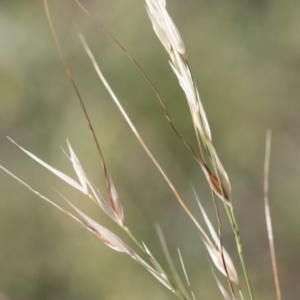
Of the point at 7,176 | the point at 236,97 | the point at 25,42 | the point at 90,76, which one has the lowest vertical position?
the point at 236,97

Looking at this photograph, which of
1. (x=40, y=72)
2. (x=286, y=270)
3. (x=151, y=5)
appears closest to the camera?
(x=151, y=5)

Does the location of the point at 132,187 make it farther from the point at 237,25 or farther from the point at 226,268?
the point at 226,268

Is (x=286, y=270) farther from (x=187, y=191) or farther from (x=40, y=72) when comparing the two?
(x=40, y=72)

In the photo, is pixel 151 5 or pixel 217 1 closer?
pixel 151 5

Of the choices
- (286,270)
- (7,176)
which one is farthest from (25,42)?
(286,270)

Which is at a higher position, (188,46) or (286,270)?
(188,46)

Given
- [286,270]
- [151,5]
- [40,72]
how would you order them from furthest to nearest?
[40,72], [286,270], [151,5]
